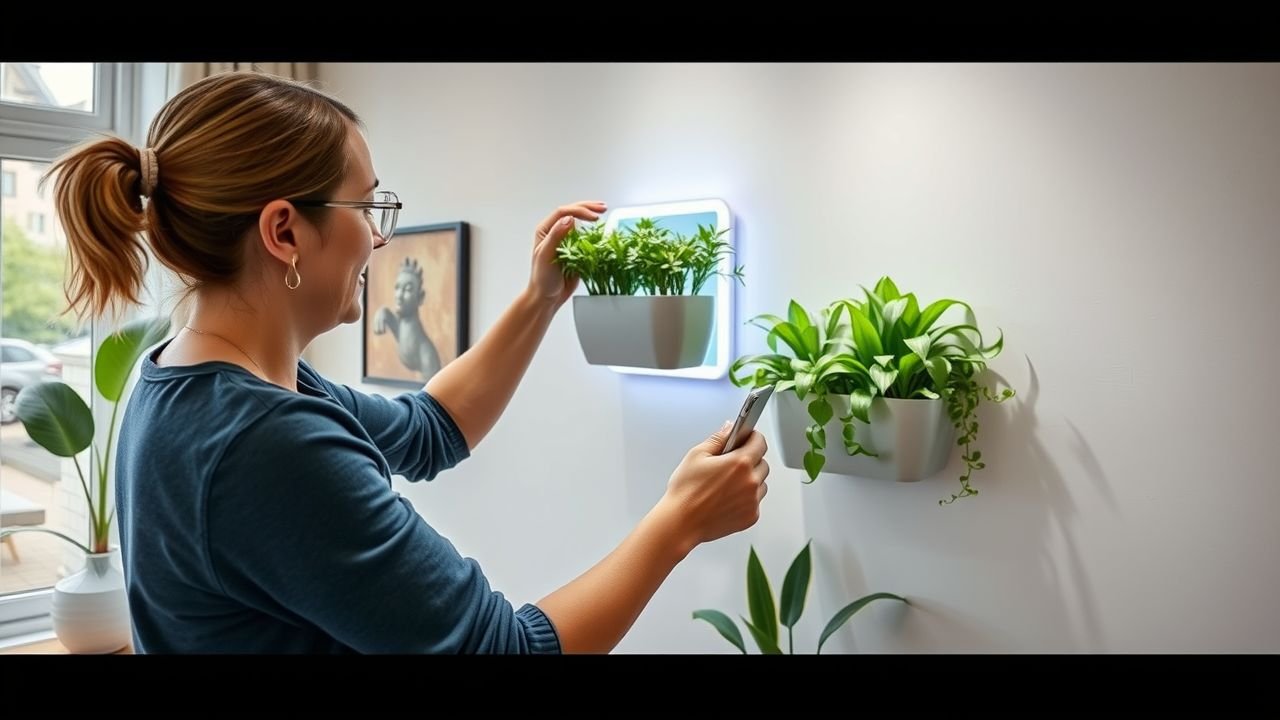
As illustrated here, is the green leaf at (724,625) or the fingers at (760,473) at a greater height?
the fingers at (760,473)

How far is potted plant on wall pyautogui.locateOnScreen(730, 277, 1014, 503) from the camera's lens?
1.12 m

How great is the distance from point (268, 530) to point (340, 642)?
4.9 inches

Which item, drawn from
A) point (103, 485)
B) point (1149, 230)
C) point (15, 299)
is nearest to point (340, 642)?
point (1149, 230)

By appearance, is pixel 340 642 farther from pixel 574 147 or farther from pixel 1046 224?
pixel 574 147

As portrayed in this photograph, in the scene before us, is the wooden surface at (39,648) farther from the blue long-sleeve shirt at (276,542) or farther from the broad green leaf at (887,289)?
the broad green leaf at (887,289)

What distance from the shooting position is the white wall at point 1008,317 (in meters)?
1.06

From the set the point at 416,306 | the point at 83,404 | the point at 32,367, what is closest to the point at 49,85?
the point at 32,367

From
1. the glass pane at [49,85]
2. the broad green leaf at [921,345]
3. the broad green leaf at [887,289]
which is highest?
the glass pane at [49,85]

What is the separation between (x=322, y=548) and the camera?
0.64 metres

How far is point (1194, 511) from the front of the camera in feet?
3.57

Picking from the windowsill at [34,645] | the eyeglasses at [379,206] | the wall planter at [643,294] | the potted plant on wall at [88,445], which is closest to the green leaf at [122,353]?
the potted plant on wall at [88,445]

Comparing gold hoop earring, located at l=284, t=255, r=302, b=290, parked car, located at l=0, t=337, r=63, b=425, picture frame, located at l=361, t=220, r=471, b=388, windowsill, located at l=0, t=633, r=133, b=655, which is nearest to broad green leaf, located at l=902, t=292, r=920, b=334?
gold hoop earring, located at l=284, t=255, r=302, b=290

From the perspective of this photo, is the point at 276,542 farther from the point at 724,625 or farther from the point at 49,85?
the point at 49,85

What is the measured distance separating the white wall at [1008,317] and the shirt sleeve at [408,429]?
55 cm
